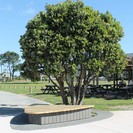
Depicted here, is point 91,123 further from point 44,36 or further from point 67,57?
point 44,36

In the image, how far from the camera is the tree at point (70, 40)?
14.3 metres

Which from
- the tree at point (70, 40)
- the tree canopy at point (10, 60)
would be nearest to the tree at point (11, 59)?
the tree canopy at point (10, 60)

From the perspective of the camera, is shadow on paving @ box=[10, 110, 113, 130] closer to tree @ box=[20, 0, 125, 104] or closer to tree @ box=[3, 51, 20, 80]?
tree @ box=[20, 0, 125, 104]

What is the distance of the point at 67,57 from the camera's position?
46.9 ft

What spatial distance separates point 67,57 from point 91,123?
297 cm

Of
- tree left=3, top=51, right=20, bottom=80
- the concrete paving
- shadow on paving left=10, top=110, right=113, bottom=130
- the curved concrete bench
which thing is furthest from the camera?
tree left=3, top=51, right=20, bottom=80

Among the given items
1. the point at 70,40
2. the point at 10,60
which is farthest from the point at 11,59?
the point at 70,40

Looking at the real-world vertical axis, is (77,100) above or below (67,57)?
below

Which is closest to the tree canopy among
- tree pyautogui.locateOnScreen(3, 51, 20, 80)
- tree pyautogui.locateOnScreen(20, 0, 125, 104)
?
tree pyautogui.locateOnScreen(3, 51, 20, 80)

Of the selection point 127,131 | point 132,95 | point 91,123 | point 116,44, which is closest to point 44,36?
point 116,44

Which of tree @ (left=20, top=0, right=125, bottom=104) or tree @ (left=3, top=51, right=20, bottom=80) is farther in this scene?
tree @ (left=3, top=51, right=20, bottom=80)

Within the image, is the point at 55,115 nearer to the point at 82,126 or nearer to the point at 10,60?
the point at 82,126

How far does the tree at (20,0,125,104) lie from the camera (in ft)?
46.8

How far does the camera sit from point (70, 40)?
14.2m
